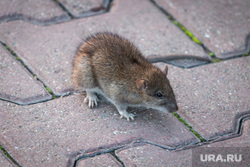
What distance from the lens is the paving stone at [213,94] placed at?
14.8 feet

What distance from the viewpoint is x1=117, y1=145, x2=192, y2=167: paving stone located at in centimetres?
392

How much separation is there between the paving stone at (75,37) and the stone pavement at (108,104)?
2 cm

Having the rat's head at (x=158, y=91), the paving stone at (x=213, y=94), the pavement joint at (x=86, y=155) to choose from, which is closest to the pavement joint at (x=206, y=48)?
the paving stone at (x=213, y=94)

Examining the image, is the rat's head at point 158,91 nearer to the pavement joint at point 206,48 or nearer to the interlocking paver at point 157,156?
the interlocking paver at point 157,156

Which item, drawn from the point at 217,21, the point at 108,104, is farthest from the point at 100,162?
the point at 217,21

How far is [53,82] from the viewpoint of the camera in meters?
4.95

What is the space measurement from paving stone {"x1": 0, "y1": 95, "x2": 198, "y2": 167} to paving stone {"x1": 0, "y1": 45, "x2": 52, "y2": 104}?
0.13 meters

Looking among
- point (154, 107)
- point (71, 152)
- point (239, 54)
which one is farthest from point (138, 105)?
point (239, 54)

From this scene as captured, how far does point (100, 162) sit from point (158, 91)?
3.83 ft

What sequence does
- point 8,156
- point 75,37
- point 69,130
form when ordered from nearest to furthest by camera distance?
point 8,156 < point 69,130 < point 75,37

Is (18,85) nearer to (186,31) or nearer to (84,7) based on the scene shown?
(84,7)

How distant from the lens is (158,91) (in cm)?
444

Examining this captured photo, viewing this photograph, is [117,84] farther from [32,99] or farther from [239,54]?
[239,54]

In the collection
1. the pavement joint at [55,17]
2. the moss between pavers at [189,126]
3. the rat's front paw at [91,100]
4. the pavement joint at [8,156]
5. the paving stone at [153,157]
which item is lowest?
the moss between pavers at [189,126]
